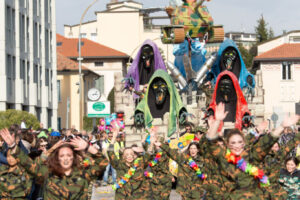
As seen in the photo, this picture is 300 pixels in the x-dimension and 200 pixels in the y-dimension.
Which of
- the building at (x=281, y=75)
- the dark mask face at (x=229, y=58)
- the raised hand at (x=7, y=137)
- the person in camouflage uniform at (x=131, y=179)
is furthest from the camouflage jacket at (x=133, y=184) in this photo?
the building at (x=281, y=75)

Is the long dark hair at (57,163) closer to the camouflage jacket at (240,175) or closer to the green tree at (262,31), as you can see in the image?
the camouflage jacket at (240,175)

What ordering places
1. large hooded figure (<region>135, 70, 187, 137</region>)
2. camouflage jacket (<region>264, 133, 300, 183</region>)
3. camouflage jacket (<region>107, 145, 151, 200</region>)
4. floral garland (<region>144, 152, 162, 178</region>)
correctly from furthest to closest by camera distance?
large hooded figure (<region>135, 70, 187, 137</region>)
floral garland (<region>144, 152, 162, 178</region>)
camouflage jacket (<region>107, 145, 151, 200</region>)
camouflage jacket (<region>264, 133, 300, 183</region>)

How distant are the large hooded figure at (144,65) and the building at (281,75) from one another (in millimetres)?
43951

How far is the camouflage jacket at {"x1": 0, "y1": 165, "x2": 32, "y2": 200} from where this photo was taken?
905 cm

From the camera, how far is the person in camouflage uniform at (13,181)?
9039mm

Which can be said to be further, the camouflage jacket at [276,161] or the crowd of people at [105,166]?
the camouflage jacket at [276,161]

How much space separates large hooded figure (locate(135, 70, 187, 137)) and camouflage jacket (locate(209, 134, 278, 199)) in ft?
45.7

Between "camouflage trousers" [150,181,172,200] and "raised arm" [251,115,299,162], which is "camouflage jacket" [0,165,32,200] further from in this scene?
"camouflage trousers" [150,181,172,200]

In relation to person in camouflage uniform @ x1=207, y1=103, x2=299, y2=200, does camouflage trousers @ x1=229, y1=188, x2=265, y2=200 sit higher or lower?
lower

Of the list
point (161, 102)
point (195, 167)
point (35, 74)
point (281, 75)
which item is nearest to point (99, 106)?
point (161, 102)

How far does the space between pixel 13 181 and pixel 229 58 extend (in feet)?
50.3

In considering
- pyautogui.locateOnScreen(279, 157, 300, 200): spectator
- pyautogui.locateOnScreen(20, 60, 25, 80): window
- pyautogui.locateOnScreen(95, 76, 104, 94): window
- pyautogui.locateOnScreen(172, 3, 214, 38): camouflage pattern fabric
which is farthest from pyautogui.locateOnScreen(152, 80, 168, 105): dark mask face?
pyautogui.locateOnScreen(95, 76, 104, 94): window

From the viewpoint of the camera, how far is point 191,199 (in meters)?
13.1

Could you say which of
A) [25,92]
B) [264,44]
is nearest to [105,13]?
[264,44]
